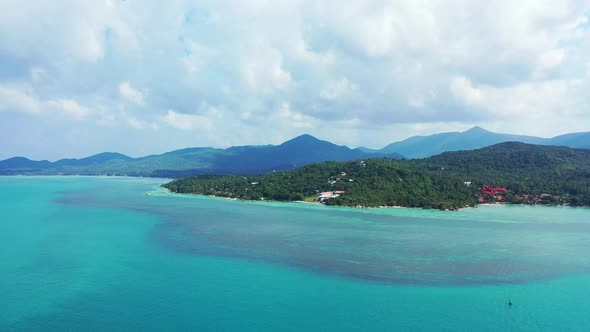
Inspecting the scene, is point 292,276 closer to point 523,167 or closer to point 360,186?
point 360,186

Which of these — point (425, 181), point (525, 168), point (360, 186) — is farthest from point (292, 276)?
point (525, 168)

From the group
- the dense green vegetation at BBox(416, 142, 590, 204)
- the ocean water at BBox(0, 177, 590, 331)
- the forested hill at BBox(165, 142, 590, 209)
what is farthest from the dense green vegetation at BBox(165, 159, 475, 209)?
the ocean water at BBox(0, 177, 590, 331)

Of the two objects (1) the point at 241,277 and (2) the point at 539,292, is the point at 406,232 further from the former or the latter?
(1) the point at 241,277

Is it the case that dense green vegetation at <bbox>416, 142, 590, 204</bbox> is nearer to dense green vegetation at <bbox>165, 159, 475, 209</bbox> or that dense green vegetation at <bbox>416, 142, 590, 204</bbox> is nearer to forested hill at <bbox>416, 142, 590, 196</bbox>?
forested hill at <bbox>416, 142, 590, 196</bbox>

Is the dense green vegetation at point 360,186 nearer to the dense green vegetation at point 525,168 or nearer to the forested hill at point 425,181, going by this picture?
the forested hill at point 425,181

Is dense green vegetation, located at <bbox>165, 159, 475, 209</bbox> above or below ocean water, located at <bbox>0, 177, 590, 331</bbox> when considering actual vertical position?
above

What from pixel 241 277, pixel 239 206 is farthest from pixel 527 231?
pixel 239 206
